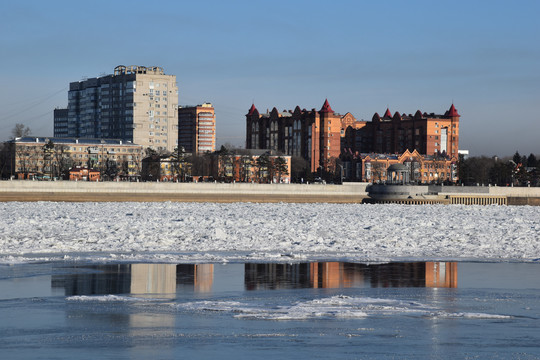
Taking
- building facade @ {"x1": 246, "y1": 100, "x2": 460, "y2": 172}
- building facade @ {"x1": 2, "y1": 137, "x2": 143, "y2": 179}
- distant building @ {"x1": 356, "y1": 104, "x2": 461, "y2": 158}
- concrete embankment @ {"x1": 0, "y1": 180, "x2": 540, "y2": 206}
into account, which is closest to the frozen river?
concrete embankment @ {"x1": 0, "y1": 180, "x2": 540, "y2": 206}

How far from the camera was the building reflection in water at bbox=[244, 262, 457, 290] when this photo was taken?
18234 millimetres

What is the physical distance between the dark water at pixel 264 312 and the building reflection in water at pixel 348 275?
0.05m

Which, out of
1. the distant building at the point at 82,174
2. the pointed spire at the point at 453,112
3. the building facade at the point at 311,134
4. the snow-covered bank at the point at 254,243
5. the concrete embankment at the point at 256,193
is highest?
the pointed spire at the point at 453,112

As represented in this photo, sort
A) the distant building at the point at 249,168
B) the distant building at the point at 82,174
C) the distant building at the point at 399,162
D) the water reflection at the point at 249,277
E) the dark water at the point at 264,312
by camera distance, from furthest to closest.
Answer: the distant building at the point at 399,162
the distant building at the point at 249,168
the distant building at the point at 82,174
the water reflection at the point at 249,277
the dark water at the point at 264,312

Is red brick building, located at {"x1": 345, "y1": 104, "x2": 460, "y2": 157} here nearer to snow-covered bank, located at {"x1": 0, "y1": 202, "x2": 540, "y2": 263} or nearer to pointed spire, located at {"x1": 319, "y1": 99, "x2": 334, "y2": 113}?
pointed spire, located at {"x1": 319, "y1": 99, "x2": 334, "y2": 113}

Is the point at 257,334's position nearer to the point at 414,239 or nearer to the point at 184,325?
the point at 184,325

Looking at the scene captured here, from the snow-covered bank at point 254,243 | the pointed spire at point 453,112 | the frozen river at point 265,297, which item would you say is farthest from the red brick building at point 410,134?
the frozen river at point 265,297

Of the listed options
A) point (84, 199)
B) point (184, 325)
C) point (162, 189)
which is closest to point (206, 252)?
point (184, 325)

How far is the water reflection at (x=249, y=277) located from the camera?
17391 mm

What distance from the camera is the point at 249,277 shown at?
756 inches

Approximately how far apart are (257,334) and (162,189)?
8192 cm

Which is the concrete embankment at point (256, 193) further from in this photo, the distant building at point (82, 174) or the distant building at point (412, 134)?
the distant building at point (412, 134)

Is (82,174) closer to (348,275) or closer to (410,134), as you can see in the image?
(410,134)

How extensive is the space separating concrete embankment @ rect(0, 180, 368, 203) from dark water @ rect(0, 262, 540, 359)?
6678cm
